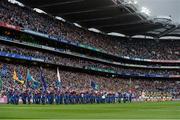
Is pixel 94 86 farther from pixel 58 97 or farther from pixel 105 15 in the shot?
pixel 58 97

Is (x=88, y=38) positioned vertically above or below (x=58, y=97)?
above

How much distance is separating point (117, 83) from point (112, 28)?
10.7m

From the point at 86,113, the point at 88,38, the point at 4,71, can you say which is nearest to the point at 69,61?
the point at 88,38

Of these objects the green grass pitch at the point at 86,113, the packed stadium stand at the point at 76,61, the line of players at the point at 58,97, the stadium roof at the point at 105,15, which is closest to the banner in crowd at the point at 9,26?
the packed stadium stand at the point at 76,61

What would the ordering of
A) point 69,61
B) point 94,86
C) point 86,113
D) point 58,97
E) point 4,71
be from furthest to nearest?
point 69,61, point 94,86, point 4,71, point 58,97, point 86,113

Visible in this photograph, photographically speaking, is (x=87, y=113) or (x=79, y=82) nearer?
(x=87, y=113)

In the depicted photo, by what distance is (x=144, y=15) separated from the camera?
71125 mm

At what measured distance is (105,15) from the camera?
68688 mm

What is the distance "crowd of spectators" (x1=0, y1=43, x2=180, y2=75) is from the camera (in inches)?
2160

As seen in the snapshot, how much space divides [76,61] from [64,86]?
1351cm

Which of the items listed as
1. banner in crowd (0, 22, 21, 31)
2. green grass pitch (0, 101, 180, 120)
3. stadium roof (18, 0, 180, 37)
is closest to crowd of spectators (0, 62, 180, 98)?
banner in crowd (0, 22, 21, 31)

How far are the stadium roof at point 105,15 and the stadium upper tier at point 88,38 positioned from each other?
159 centimetres

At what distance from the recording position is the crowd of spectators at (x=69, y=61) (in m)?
54.9

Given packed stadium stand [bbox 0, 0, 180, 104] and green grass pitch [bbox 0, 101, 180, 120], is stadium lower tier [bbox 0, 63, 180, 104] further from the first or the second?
green grass pitch [bbox 0, 101, 180, 120]
